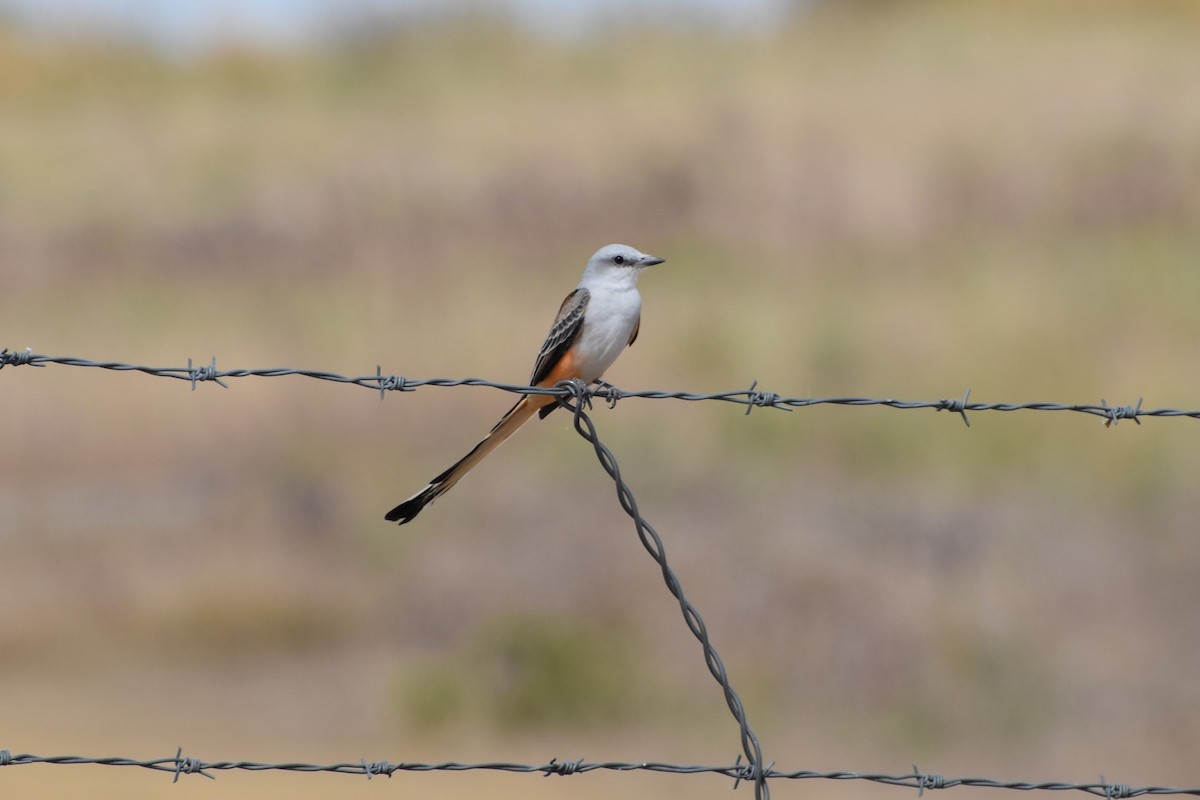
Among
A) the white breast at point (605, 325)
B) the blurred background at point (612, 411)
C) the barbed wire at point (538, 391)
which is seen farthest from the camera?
the blurred background at point (612, 411)

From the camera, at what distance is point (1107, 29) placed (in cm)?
2673

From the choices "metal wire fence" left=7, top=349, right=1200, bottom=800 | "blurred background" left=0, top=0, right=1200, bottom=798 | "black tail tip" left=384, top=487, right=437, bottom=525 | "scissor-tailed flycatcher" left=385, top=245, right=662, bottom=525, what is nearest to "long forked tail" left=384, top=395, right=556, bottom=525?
"black tail tip" left=384, top=487, right=437, bottom=525

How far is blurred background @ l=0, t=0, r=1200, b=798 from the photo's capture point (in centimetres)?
1007

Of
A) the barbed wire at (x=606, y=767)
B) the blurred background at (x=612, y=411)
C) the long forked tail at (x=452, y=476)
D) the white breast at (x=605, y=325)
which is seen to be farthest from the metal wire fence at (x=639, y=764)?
the blurred background at (x=612, y=411)

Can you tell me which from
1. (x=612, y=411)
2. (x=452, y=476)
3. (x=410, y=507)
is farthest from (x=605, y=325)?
(x=612, y=411)

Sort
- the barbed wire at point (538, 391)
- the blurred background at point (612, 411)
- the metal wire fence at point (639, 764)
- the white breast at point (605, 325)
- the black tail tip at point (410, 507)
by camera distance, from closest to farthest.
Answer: the metal wire fence at point (639, 764), the barbed wire at point (538, 391), the black tail tip at point (410, 507), the white breast at point (605, 325), the blurred background at point (612, 411)

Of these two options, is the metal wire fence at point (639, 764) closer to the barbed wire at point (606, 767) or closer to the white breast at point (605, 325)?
the barbed wire at point (606, 767)

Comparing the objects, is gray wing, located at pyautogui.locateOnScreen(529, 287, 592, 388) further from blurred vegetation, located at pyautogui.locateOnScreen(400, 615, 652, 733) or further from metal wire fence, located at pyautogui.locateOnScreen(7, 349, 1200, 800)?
blurred vegetation, located at pyautogui.locateOnScreen(400, 615, 652, 733)

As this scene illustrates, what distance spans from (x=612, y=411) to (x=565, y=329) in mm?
8614

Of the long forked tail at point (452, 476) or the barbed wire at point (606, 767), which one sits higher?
the long forked tail at point (452, 476)

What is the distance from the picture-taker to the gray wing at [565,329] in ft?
17.1

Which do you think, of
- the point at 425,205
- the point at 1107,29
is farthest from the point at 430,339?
the point at 1107,29

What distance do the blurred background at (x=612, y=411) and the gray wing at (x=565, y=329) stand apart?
417 cm

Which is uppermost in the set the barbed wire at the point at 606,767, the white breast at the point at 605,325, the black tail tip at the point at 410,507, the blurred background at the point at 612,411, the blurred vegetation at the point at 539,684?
the blurred background at the point at 612,411
